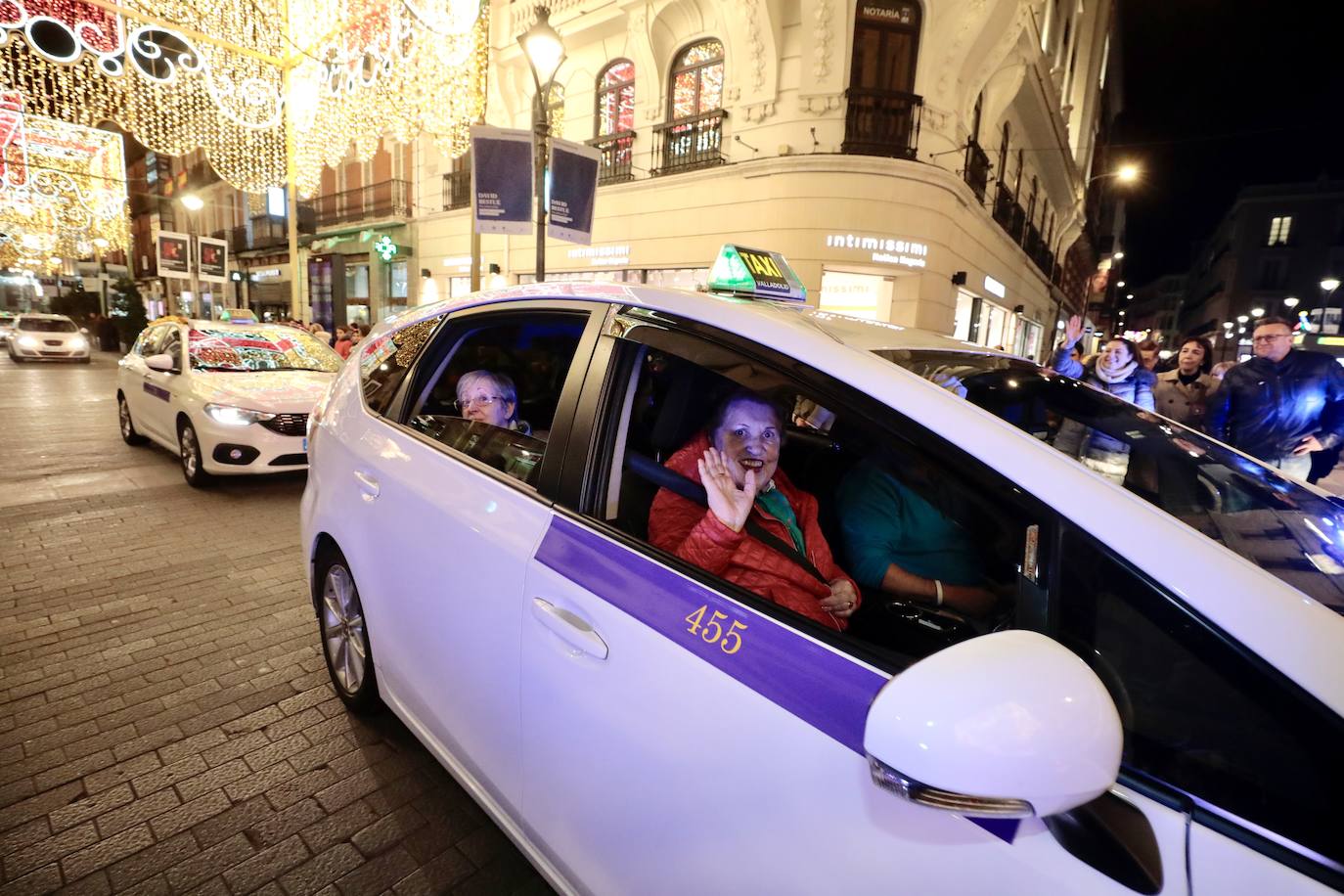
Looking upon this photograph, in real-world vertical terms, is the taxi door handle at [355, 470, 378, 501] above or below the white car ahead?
above

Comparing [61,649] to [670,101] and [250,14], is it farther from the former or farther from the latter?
[670,101]

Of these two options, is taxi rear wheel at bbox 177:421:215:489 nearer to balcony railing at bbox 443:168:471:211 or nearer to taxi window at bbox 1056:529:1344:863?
taxi window at bbox 1056:529:1344:863

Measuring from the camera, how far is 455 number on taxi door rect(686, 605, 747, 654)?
1.22 meters

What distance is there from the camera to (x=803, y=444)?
2.30 meters

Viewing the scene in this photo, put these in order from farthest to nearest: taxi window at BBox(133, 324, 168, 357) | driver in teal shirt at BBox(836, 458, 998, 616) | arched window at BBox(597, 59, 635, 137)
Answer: arched window at BBox(597, 59, 635, 137)
taxi window at BBox(133, 324, 168, 357)
driver in teal shirt at BBox(836, 458, 998, 616)

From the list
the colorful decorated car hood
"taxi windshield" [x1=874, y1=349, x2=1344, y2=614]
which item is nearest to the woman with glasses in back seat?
"taxi windshield" [x1=874, y1=349, x2=1344, y2=614]

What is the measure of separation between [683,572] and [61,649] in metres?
3.65

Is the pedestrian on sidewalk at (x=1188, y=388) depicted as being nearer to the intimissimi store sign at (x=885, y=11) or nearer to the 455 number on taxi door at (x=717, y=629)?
the 455 number on taxi door at (x=717, y=629)

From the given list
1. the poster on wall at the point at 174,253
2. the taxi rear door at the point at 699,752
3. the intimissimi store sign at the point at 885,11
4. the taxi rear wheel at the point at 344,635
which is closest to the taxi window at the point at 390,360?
the taxi rear wheel at the point at 344,635

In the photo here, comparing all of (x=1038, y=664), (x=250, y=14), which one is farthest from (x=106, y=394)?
(x=1038, y=664)

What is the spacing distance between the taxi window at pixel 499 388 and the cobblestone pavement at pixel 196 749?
1315mm

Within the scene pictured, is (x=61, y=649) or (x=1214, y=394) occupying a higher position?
(x=1214, y=394)

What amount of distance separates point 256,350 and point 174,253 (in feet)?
38.5

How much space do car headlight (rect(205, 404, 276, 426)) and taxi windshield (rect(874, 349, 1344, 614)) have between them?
611 cm
